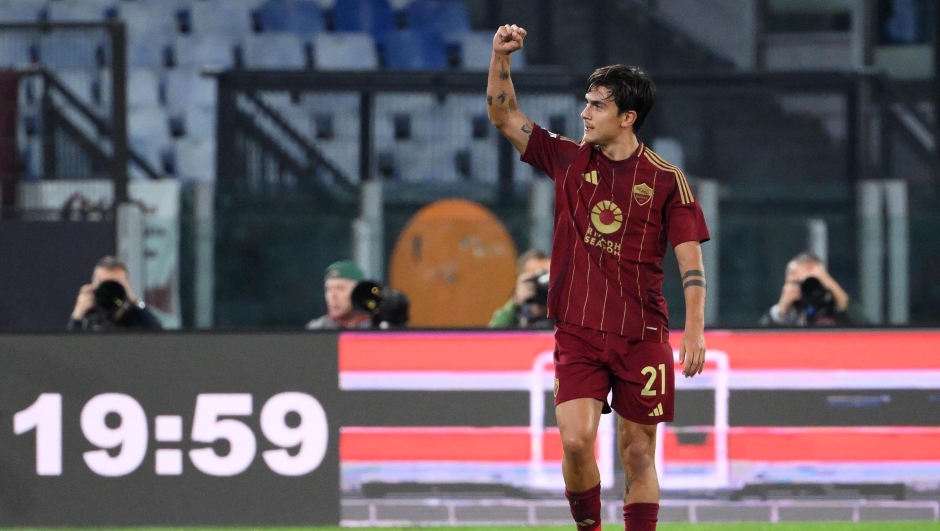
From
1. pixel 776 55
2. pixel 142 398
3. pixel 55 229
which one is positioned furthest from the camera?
pixel 776 55

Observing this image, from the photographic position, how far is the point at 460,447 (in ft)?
18.9

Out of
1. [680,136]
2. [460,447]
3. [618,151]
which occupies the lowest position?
[460,447]

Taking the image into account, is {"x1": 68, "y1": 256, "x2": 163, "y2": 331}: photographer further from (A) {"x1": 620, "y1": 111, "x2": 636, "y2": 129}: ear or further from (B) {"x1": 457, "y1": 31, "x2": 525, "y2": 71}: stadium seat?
(B) {"x1": 457, "y1": 31, "x2": 525, "y2": 71}: stadium seat

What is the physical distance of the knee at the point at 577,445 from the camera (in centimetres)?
419

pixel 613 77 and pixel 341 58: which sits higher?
pixel 341 58

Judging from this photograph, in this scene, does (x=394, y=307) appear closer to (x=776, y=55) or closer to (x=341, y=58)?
(x=341, y=58)

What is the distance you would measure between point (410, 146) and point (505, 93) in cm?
606

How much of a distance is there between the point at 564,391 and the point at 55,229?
4972 mm

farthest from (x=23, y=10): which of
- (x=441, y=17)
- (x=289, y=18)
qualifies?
(x=441, y=17)

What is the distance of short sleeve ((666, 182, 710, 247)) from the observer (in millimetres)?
4254

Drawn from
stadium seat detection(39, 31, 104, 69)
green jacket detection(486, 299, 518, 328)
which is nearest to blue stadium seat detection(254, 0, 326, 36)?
stadium seat detection(39, 31, 104, 69)

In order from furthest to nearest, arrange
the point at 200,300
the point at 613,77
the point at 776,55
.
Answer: the point at 776,55, the point at 200,300, the point at 613,77

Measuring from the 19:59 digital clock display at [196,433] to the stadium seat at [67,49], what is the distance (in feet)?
15.5

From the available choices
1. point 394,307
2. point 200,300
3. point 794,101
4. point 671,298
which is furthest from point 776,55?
point 394,307
